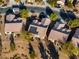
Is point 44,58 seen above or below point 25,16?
below

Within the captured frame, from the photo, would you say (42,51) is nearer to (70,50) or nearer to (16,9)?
(70,50)

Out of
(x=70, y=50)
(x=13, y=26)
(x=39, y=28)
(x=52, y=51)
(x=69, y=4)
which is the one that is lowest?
(x=52, y=51)

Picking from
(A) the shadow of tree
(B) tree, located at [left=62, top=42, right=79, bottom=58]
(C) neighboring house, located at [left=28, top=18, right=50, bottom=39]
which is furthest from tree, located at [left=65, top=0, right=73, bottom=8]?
(A) the shadow of tree

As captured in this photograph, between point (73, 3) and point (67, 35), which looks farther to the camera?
point (73, 3)

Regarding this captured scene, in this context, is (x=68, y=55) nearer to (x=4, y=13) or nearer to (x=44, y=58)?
(x=44, y=58)

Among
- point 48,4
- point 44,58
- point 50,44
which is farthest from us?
point 48,4

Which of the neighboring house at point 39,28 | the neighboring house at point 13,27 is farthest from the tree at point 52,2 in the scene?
the neighboring house at point 13,27

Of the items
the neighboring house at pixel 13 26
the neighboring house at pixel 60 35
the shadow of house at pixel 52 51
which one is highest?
the neighboring house at pixel 13 26

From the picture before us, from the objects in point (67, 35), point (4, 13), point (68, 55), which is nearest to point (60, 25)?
point (67, 35)

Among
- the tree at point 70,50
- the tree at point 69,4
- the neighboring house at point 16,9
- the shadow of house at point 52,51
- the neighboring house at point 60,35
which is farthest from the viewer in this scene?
the tree at point 69,4

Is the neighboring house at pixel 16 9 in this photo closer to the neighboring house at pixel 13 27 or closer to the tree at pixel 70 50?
the neighboring house at pixel 13 27

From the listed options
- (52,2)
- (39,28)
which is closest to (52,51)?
(39,28)
